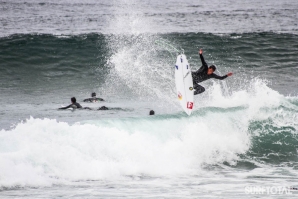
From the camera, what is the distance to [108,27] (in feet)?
121

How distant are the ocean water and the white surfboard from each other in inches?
19.2

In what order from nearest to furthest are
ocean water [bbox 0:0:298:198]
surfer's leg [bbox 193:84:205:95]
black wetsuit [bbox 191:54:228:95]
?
1. ocean water [bbox 0:0:298:198]
2. black wetsuit [bbox 191:54:228:95]
3. surfer's leg [bbox 193:84:205:95]

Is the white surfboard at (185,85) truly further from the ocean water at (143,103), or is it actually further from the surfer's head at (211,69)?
the surfer's head at (211,69)

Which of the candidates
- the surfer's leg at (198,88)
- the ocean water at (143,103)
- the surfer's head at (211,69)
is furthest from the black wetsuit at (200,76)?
the ocean water at (143,103)

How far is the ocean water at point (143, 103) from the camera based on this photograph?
37.0ft

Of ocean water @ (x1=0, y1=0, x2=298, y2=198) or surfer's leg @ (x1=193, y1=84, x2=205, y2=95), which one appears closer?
ocean water @ (x1=0, y1=0, x2=298, y2=198)

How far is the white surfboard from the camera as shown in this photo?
52.1 feet

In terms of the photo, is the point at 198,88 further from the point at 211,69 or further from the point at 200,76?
the point at 211,69

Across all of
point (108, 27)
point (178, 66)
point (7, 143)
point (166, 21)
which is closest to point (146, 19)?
point (166, 21)

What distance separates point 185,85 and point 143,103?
241 inches

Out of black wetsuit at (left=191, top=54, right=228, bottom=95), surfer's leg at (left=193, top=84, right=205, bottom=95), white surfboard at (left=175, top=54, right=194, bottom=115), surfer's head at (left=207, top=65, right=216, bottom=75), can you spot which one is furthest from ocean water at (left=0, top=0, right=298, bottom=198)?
surfer's head at (left=207, top=65, right=216, bottom=75)

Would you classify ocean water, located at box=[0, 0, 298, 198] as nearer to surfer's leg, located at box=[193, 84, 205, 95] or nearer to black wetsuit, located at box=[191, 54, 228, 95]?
surfer's leg, located at box=[193, 84, 205, 95]

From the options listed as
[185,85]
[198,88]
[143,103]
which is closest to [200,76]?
[198,88]

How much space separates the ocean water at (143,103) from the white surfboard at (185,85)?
1.60ft
